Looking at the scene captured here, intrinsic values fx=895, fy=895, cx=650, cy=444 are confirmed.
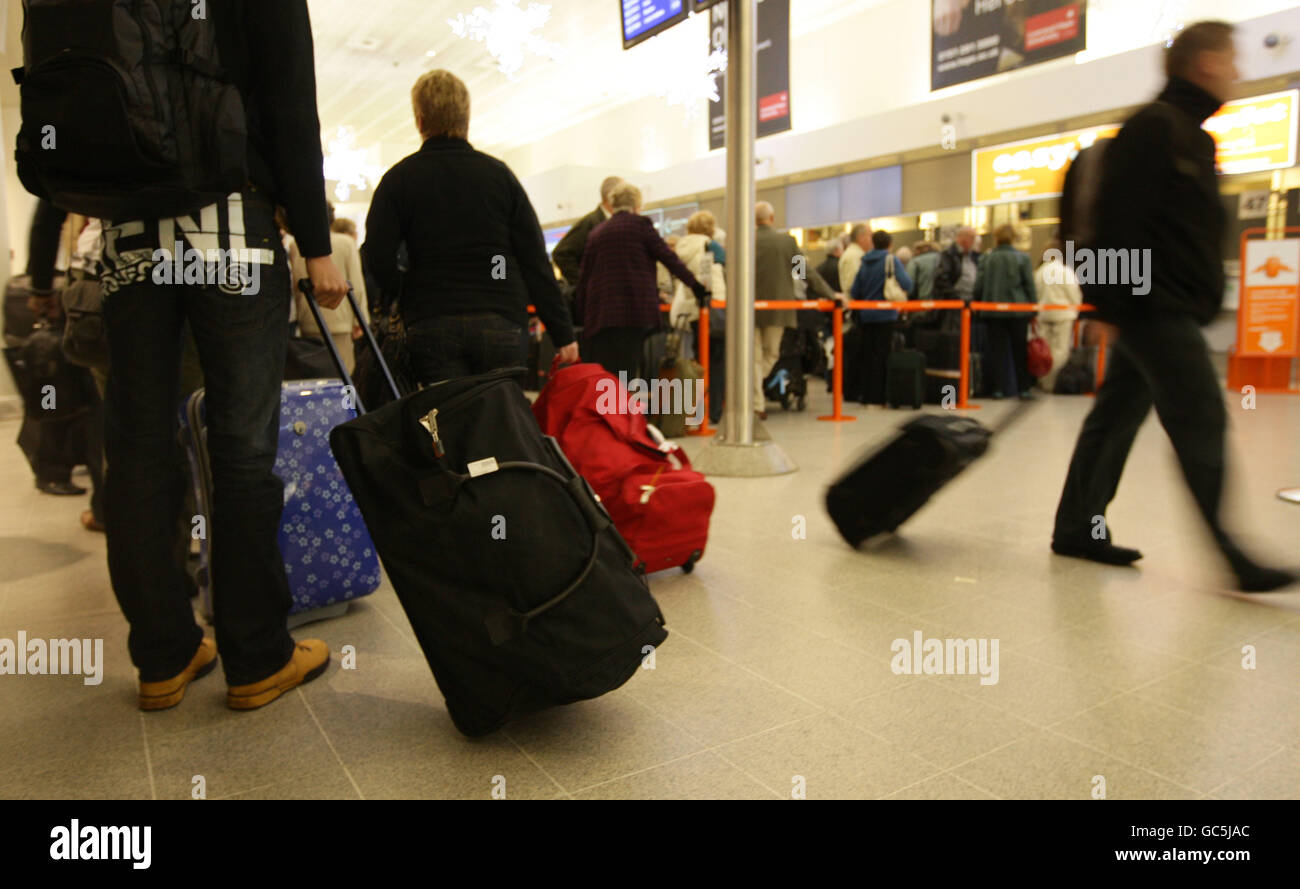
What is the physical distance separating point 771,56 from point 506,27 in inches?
150

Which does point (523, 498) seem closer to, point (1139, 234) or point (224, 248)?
point (224, 248)

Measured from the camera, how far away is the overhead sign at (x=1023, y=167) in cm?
976

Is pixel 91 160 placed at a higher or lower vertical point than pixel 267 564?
higher

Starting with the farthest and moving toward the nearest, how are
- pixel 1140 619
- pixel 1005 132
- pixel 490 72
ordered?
pixel 490 72 → pixel 1005 132 → pixel 1140 619

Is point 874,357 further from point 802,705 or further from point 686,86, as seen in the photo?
point 686,86

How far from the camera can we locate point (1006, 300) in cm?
796

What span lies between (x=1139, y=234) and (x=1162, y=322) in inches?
9.8

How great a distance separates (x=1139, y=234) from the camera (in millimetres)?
2428

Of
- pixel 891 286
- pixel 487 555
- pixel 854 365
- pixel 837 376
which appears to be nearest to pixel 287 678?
pixel 487 555

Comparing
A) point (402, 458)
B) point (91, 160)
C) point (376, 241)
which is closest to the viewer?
point (91, 160)

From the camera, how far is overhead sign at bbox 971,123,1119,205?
976cm

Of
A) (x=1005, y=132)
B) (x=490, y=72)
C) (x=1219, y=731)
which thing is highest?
(x=490, y=72)

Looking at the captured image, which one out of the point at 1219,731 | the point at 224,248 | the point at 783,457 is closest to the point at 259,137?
the point at 224,248

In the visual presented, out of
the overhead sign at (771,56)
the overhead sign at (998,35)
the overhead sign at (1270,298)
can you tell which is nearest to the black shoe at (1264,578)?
the overhead sign at (998,35)
